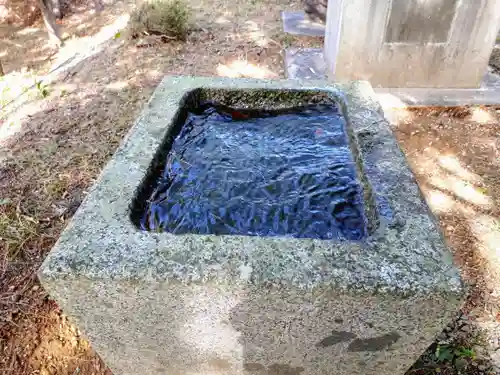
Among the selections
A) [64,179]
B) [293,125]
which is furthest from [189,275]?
[64,179]

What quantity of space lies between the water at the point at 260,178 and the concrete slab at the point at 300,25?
11.8 ft

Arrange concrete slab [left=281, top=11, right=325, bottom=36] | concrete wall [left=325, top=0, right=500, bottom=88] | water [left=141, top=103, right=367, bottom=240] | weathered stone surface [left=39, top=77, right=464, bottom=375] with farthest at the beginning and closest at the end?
concrete slab [left=281, top=11, right=325, bottom=36], concrete wall [left=325, top=0, right=500, bottom=88], water [left=141, top=103, right=367, bottom=240], weathered stone surface [left=39, top=77, right=464, bottom=375]

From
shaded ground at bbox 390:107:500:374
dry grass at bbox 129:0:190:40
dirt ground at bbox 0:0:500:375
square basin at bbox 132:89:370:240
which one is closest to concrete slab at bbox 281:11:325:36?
dirt ground at bbox 0:0:500:375

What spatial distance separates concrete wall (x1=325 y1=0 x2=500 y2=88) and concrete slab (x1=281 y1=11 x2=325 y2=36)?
1365 millimetres

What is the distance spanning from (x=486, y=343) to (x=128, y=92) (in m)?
3.89

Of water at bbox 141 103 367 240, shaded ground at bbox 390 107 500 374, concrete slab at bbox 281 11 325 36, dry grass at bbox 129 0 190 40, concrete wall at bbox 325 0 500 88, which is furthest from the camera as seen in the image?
concrete slab at bbox 281 11 325 36

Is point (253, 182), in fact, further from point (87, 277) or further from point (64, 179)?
point (64, 179)

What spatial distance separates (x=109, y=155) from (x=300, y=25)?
355 cm

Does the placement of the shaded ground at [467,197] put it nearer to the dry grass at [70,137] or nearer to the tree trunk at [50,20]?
the dry grass at [70,137]

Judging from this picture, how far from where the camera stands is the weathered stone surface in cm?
111

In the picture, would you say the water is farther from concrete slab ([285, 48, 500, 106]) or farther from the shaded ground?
concrete slab ([285, 48, 500, 106])

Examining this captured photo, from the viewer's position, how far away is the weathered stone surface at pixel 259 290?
1.11m

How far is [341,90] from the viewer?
2.06m

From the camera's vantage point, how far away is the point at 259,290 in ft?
3.67
